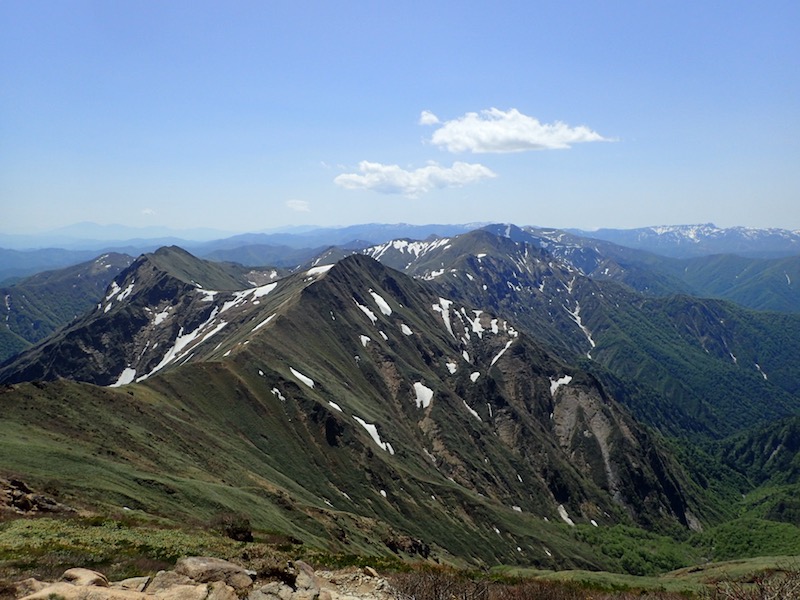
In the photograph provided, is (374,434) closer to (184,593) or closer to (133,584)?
(133,584)

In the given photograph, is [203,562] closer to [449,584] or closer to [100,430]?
[449,584]

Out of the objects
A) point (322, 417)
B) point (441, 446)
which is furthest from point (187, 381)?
point (441, 446)

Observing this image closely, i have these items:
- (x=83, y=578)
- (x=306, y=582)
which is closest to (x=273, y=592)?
(x=306, y=582)

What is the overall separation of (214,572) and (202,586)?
89.1 inches

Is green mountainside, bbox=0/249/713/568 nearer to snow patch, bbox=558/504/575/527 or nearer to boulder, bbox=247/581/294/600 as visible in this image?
snow patch, bbox=558/504/575/527

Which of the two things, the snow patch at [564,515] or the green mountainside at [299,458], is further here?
the snow patch at [564,515]

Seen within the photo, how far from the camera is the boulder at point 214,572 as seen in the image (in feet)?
80.2

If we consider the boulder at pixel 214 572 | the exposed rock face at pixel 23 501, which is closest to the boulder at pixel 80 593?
the boulder at pixel 214 572

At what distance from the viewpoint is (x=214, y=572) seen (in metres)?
25.1

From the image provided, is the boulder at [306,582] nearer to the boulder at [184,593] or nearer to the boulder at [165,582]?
the boulder at [184,593]

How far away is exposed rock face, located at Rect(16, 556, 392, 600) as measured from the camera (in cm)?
1975

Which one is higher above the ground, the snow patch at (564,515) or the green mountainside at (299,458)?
the green mountainside at (299,458)

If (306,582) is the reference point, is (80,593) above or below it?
above

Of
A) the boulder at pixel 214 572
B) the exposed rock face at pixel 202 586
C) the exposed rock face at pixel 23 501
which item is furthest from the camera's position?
the exposed rock face at pixel 23 501
